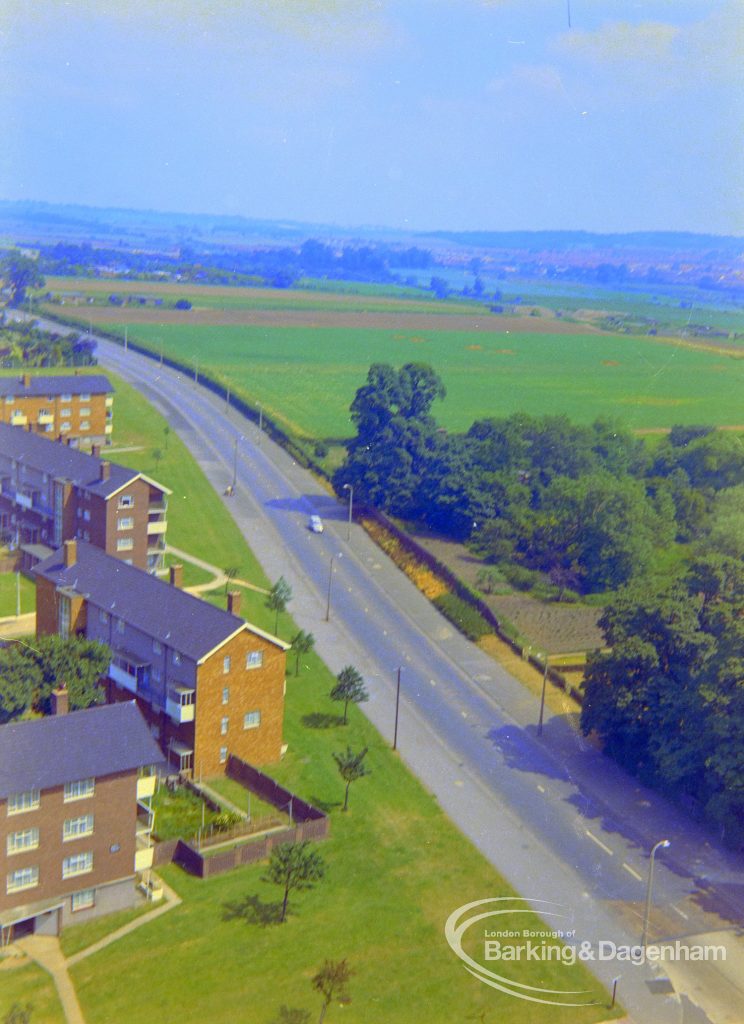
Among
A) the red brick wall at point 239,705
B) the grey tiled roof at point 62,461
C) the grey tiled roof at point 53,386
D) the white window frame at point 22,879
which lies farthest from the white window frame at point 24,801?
the grey tiled roof at point 53,386

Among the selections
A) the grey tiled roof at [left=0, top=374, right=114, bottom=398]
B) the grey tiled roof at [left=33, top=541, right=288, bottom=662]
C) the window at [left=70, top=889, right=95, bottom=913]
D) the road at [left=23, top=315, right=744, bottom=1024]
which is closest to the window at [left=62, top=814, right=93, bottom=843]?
the window at [left=70, top=889, right=95, bottom=913]

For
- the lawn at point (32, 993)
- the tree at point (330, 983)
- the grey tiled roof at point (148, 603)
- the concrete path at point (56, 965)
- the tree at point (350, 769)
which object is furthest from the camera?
the grey tiled roof at point (148, 603)

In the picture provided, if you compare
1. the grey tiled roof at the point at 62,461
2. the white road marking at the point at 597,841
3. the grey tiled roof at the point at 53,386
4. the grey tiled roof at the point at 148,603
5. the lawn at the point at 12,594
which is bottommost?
the white road marking at the point at 597,841

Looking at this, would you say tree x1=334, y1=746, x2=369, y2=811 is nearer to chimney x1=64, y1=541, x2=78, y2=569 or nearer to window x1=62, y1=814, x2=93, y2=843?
window x1=62, y1=814, x2=93, y2=843

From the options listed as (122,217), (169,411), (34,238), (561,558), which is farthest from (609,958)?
(122,217)

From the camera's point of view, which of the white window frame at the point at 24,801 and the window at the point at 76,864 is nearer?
the white window frame at the point at 24,801

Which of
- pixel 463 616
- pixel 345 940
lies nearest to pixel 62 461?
pixel 463 616

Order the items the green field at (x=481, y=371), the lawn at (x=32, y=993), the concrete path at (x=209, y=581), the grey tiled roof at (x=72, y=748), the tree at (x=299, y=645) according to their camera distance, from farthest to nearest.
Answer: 1. the green field at (x=481, y=371)
2. the concrete path at (x=209, y=581)
3. the tree at (x=299, y=645)
4. the grey tiled roof at (x=72, y=748)
5. the lawn at (x=32, y=993)

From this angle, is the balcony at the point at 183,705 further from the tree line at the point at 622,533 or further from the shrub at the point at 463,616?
the shrub at the point at 463,616
